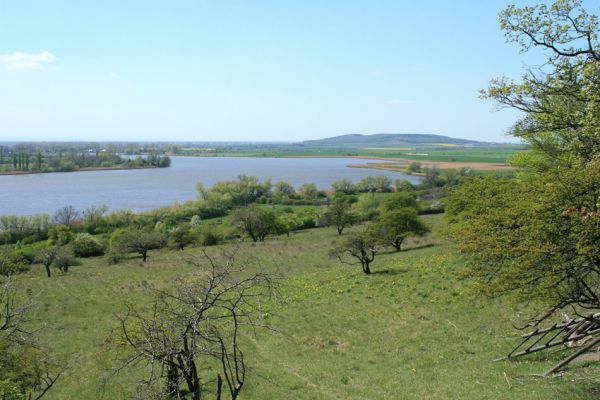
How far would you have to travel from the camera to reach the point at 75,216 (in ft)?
256

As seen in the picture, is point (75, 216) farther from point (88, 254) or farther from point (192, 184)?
point (192, 184)

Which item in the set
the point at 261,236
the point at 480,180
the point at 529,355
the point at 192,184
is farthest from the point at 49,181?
the point at 529,355

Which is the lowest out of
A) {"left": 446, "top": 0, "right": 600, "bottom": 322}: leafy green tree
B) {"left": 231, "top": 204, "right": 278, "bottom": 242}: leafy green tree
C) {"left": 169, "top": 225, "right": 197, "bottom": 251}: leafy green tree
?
{"left": 169, "top": 225, "right": 197, "bottom": 251}: leafy green tree

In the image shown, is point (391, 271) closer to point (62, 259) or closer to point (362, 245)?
point (362, 245)

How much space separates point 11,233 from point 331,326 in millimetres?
65210

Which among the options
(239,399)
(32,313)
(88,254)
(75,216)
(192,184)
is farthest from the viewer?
(192,184)

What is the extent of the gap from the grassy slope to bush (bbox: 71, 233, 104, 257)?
83.1 feet

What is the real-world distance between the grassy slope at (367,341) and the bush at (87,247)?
25341 mm

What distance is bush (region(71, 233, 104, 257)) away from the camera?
180ft

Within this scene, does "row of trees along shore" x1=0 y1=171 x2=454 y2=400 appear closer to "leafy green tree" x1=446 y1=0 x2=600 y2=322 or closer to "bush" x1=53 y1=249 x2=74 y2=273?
"bush" x1=53 y1=249 x2=74 y2=273

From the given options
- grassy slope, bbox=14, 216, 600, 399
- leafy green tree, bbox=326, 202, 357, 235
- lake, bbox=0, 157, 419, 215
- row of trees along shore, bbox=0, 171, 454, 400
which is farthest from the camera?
lake, bbox=0, 157, 419, 215

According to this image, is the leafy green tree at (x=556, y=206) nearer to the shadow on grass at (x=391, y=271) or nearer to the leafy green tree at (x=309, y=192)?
the shadow on grass at (x=391, y=271)

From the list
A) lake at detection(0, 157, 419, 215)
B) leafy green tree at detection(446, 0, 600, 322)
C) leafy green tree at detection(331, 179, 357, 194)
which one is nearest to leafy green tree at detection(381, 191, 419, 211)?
leafy green tree at detection(446, 0, 600, 322)

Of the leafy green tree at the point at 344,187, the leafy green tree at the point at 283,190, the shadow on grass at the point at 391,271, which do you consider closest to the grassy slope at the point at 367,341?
the shadow on grass at the point at 391,271
